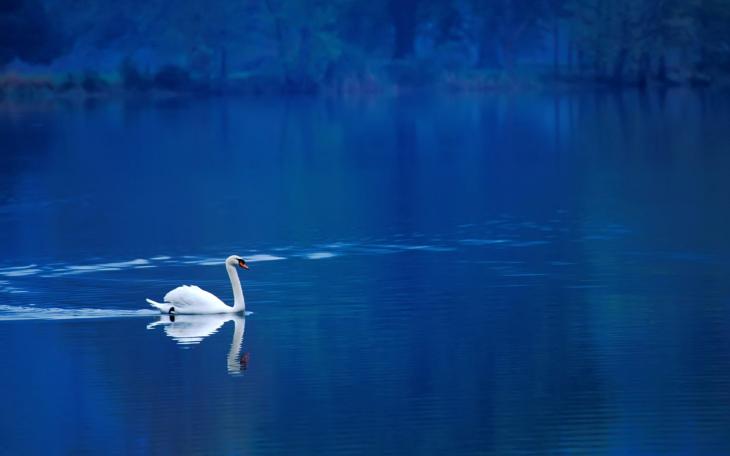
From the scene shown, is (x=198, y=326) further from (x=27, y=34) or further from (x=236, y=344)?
(x=27, y=34)

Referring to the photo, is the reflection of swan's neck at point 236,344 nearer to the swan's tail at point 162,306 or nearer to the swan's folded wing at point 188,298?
the swan's folded wing at point 188,298

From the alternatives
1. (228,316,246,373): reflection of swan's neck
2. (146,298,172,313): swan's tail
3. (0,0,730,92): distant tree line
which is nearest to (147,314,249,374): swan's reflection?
(228,316,246,373): reflection of swan's neck

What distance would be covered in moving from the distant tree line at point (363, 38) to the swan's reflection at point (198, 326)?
66.5 meters

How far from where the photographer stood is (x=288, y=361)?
16.7 meters

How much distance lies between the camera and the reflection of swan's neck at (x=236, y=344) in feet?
54.3

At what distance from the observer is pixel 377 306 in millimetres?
19703

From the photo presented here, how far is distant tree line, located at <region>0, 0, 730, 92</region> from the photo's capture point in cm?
8519

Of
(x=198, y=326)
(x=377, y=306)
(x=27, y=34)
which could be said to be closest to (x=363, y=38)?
(x=27, y=34)

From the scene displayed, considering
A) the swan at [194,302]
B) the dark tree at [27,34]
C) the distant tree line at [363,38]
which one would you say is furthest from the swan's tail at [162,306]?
the dark tree at [27,34]

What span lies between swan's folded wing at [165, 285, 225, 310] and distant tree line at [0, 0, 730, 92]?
66.5 metres

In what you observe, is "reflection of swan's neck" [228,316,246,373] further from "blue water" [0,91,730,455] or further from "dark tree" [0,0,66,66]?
"dark tree" [0,0,66,66]

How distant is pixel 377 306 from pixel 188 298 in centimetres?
224

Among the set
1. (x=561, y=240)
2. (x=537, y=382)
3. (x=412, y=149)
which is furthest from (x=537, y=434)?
(x=412, y=149)

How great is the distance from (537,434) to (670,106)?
173ft
